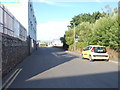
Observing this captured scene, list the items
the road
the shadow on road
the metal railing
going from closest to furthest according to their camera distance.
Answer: the road
the shadow on road
the metal railing

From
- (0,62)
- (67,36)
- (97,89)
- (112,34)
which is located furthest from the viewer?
(67,36)

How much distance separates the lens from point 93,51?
2039 cm

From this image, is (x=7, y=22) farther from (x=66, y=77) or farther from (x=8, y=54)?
(x=66, y=77)

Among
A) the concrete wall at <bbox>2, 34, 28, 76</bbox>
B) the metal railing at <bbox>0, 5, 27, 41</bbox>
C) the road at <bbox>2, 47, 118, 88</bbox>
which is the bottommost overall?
the road at <bbox>2, 47, 118, 88</bbox>

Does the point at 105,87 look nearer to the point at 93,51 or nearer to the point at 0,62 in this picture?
the point at 0,62

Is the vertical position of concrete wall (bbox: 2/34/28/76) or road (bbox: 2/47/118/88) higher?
concrete wall (bbox: 2/34/28/76)

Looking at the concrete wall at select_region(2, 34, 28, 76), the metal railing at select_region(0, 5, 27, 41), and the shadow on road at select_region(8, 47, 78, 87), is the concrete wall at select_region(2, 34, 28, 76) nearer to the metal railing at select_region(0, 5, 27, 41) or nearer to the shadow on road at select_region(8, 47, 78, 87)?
the metal railing at select_region(0, 5, 27, 41)

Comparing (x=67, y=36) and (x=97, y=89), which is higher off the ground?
(x=67, y=36)

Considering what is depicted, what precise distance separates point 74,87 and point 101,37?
20075mm

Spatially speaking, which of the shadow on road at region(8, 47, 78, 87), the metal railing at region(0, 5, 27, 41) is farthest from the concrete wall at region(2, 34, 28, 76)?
the shadow on road at region(8, 47, 78, 87)

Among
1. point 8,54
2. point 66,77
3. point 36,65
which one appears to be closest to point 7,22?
point 8,54

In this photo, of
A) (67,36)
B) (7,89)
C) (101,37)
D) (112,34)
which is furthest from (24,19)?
(7,89)

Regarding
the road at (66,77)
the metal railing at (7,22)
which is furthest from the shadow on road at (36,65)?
the metal railing at (7,22)

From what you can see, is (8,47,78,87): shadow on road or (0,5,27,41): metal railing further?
(0,5,27,41): metal railing
